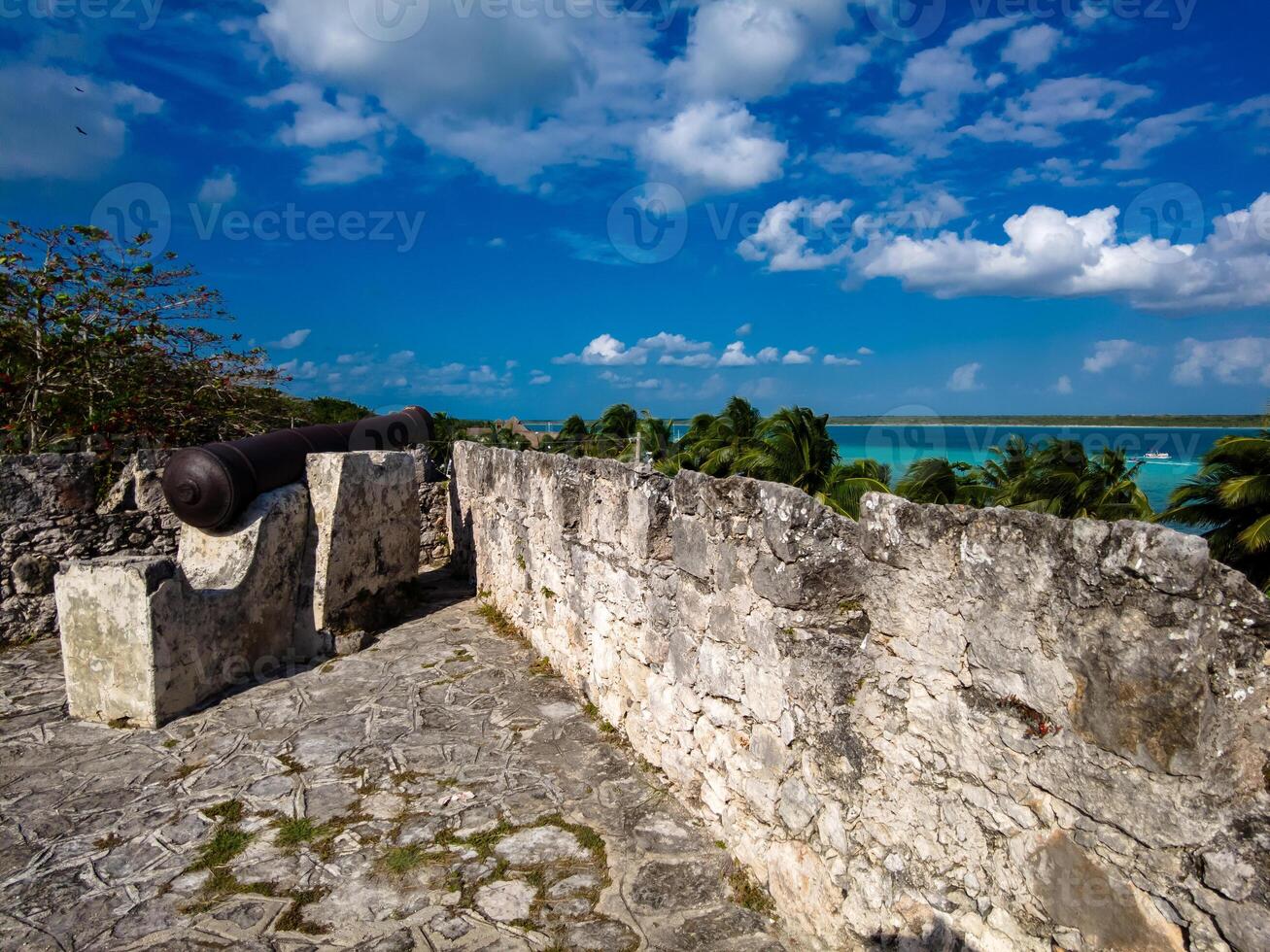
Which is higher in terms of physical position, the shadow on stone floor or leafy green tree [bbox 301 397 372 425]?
leafy green tree [bbox 301 397 372 425]

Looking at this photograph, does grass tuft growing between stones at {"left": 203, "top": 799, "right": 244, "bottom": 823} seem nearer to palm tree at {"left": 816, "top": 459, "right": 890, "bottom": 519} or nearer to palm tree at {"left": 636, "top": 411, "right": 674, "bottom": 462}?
palm tree at {"left": 816, "top": 459, "right": 890, "bottom": 519}

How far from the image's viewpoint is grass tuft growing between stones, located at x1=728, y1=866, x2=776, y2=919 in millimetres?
3148

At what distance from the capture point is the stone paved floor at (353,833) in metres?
3.18

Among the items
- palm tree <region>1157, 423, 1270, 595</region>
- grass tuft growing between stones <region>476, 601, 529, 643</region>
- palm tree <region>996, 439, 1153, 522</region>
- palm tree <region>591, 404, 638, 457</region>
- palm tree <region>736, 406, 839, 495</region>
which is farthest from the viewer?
palm tree <region>591, 404, 638, 457</region>

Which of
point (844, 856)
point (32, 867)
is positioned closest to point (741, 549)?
point (844, 856)

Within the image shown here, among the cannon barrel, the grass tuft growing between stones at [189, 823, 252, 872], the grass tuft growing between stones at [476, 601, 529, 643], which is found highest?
the cannon barrel

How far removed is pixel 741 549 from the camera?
133 inches

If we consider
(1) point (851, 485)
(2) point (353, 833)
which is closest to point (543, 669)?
(2) point (353, 833)

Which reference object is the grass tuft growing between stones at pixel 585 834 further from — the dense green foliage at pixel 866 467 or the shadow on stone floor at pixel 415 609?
the dense green foliage at pixel 866 467

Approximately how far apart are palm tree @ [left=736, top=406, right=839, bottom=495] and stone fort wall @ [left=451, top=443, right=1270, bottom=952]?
14.1 m

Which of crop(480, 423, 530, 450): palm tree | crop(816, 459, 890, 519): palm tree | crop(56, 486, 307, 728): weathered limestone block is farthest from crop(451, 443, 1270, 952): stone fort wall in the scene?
crop(480, 423, 530, 450): palm tree

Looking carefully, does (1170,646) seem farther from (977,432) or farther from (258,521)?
(977,432)

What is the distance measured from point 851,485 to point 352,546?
9.12m

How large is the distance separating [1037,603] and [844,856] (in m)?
1.30
